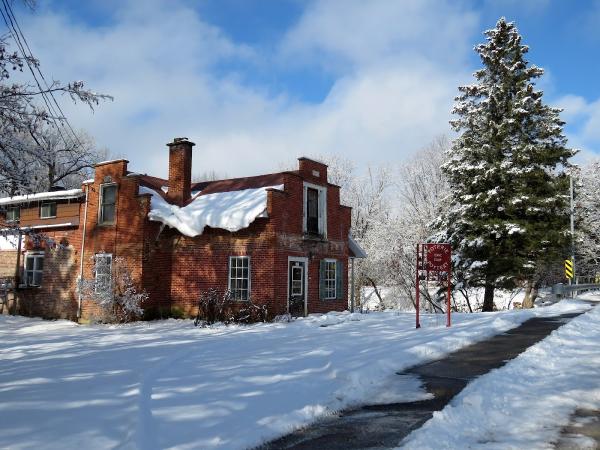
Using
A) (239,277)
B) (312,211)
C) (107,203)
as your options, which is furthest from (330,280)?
(107,203)

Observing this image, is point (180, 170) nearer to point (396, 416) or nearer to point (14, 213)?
point (14, 213)

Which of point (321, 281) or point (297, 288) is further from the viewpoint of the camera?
point (321, 281)

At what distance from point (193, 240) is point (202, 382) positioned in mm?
12824

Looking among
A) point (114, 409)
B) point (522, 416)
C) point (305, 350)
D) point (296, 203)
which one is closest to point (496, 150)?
point (296, 203)

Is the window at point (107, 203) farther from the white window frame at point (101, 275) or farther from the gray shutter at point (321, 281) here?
the gray shutter at point (321, 281)

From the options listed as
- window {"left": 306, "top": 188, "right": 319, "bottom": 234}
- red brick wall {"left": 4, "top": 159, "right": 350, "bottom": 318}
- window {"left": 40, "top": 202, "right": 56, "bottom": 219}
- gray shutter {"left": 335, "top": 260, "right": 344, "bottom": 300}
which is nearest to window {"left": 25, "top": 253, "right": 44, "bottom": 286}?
red brick wall {"left": 4, "top": 159, "right": 350, "bottom": 318}

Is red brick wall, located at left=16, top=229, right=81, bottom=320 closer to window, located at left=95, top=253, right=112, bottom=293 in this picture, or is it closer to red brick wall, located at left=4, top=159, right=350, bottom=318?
red brick wall, located at left=4, top=159, right=350, bottom=318

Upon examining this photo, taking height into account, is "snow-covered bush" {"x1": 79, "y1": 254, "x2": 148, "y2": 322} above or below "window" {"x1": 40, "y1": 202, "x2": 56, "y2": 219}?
below

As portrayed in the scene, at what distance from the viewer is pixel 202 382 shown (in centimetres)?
803

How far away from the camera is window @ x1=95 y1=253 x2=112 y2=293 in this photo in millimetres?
19906

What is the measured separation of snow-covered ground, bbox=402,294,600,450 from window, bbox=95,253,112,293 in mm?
15478

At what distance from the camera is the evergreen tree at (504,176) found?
24.3 metres

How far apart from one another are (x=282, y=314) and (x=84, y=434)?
13272 millimetres

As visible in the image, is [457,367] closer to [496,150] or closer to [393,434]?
[393,434]
